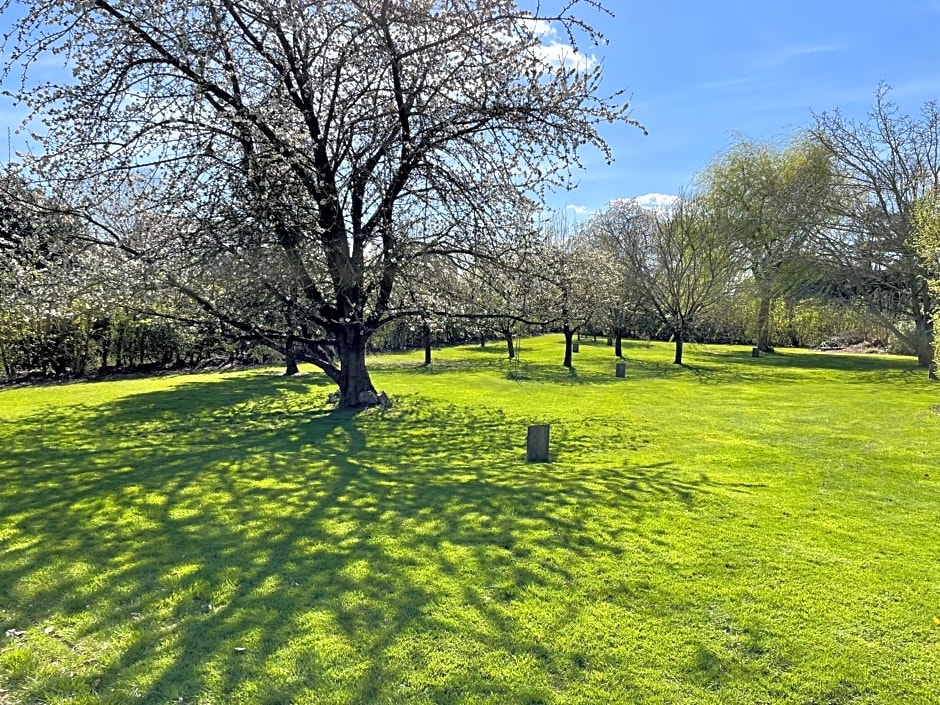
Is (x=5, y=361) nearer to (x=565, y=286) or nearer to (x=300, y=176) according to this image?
(x=300, y=176)

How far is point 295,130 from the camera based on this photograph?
10242mm

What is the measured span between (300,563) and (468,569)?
3.92 ft

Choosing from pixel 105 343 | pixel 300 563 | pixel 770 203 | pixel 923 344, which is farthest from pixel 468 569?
pixel 770 203

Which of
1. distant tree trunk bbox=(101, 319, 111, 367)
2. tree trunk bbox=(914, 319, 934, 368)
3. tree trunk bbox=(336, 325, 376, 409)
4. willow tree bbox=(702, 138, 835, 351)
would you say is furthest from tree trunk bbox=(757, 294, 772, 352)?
distant tree trunk bbox=(101, 319, 111, 367)

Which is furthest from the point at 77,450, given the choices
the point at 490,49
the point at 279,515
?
the point at 490,49

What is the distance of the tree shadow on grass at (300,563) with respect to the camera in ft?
9.43

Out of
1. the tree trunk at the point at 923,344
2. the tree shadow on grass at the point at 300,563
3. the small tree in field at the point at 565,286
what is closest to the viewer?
the tree shadow on grass at the point at 300,563

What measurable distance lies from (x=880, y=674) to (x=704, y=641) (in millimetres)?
830

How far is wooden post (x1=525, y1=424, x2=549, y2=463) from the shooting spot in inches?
314

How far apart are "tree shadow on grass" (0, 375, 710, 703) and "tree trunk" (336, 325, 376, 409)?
3.90m

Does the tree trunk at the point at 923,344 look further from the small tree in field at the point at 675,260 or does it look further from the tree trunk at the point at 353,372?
the tree trunk at the point at 353,372

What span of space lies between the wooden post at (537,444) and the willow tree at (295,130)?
3919mm

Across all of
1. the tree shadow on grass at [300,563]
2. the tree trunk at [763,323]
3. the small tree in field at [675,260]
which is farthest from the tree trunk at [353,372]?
the tree trunk at [763,323]

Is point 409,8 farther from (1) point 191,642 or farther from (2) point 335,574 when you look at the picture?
(1) point 191,642
